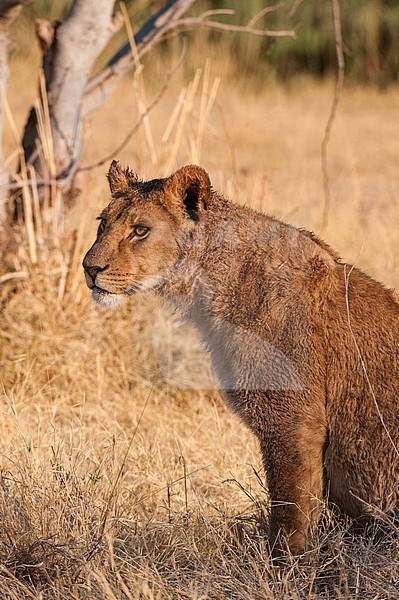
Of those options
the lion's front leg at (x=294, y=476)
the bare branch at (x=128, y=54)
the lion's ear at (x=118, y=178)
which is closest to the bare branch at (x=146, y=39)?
the bare branch at (x=128, y=54)

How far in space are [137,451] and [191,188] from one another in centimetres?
143

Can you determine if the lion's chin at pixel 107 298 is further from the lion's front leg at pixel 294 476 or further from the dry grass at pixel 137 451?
the lion's front leg at pixel 294 476

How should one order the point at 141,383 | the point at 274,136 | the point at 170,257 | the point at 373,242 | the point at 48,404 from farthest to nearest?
the point at 274,136
the point at 373,242
the point at 141,383
the point at 48,404
the point at 170,257

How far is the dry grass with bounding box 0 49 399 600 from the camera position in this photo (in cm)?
310

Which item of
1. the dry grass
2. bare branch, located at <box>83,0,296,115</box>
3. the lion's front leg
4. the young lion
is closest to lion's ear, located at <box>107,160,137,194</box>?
the young lion

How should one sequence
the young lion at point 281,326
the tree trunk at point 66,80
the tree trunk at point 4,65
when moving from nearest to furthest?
the young lion at point 281,326 → the tree trunk at point 4,65 → the tree trunk at point 66,80

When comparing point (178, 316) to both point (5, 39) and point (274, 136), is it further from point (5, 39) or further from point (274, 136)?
point (274, 136)

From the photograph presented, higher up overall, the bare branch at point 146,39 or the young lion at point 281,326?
the bare branch at point 146,39

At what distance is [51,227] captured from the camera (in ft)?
18.2

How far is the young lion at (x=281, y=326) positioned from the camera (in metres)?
3.20

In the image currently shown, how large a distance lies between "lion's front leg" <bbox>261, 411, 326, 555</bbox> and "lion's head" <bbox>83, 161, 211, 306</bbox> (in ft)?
2.34

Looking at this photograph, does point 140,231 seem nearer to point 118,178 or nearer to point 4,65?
point 118,178

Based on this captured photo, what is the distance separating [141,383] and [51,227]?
3.30 feet

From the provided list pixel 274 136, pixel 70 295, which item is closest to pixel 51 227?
pixel 70 295
